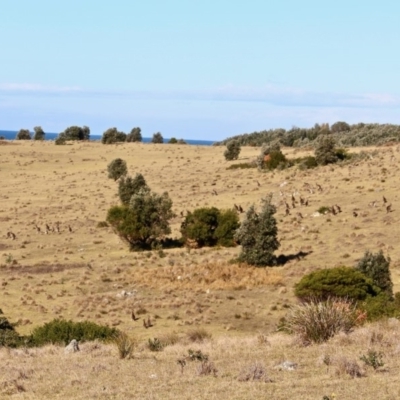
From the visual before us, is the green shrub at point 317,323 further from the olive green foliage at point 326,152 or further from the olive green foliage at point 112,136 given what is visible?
the olive green foliage at point 112,136

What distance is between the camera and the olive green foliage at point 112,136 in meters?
119

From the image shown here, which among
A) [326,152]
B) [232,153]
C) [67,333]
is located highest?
[326,152]

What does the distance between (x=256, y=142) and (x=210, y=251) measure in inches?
3197

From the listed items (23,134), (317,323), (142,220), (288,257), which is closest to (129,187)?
(142,220)

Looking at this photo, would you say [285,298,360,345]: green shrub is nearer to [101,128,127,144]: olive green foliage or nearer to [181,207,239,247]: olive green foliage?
[181,207,239,247]: olive green foliage

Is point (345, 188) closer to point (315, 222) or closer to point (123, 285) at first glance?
point (315, 222)

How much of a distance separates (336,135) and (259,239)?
86243 mm

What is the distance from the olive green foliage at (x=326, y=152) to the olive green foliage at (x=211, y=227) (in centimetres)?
2939

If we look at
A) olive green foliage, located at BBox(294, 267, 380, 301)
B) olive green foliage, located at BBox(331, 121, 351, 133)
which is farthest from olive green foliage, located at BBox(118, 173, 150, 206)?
olive green foliage, located at BBox(331, 121, 351, 133)

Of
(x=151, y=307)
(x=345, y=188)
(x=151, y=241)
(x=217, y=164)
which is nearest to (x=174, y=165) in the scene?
(x=217, y=164)

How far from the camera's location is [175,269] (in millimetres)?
41750

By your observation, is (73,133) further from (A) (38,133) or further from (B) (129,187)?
(B) (129,187)

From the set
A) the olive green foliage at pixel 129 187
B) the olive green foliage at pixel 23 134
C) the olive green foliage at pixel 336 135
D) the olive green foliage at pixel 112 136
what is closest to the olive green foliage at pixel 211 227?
the olive green foliage at pixel 129 187

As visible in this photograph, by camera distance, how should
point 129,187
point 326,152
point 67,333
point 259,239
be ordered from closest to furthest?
point 67,333 → point 259,239 → point 129,187 → point 326,152
